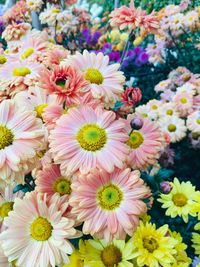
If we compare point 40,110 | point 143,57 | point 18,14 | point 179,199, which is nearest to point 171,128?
point 179,199

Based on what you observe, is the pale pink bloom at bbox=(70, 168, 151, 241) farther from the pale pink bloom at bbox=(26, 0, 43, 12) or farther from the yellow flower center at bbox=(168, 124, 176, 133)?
the pale pink bloom at bbox=(26, 0, 43, 12)

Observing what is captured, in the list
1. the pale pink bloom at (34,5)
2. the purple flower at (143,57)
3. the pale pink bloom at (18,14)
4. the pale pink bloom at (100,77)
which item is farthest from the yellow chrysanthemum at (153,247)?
the purple flower at (143,57)

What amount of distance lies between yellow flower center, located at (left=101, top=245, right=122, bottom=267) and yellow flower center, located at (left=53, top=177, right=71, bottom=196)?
0.17 m

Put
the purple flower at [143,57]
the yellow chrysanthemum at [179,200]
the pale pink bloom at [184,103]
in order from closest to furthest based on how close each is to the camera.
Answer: the yellow chrysanthemum at [179,200] < the pale pink bloom at [184,103] < the purple flower at [143,57]

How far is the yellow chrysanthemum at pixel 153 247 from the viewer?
1.07m

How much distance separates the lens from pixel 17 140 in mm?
951

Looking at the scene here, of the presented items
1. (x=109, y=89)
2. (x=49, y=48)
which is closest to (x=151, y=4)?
(x=49, y=48)

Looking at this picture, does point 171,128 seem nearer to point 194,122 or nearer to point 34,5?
point 194,122

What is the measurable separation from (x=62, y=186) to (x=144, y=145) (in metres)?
0.28

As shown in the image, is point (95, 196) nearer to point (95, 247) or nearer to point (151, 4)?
point (95, 247)

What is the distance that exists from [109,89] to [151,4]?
3.91 meters

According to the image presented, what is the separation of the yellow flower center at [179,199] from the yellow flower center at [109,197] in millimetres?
431

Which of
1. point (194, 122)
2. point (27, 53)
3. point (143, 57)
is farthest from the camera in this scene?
point (143, 57)

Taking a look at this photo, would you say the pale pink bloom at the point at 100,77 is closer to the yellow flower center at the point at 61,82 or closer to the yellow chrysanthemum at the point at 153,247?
the yellow flower center at the point at 61,82
